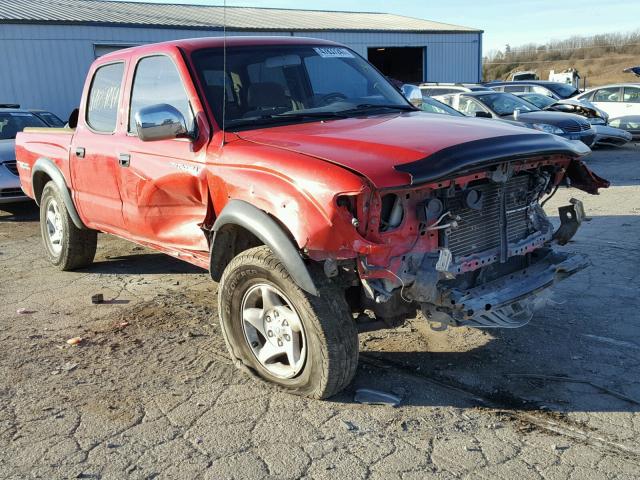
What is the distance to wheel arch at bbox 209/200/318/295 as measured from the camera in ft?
10.8

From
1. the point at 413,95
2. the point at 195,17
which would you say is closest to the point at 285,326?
the point at 413,95

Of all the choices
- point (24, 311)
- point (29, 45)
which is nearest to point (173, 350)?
point (24, 311)

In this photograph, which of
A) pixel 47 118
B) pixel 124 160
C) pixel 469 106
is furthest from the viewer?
pixel 469 106

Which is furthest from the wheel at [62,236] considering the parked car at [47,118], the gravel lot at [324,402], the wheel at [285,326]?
the parked car at [47,118]

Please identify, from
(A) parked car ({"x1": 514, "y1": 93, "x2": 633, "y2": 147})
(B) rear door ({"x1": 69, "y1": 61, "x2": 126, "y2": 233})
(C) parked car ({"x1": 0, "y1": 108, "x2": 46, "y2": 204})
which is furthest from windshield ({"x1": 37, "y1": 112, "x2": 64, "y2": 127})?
(A) parked car ({"x1": 514, "y1": 93, "x2": 633, "y2": 147})

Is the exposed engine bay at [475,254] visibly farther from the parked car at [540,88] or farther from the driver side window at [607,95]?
the parked car at [540,88]

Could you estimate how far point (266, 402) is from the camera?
3707mm

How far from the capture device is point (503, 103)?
43.9ft

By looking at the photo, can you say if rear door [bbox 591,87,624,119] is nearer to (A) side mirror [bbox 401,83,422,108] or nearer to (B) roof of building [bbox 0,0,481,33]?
(B) roof of building [bbox 0,0,481,33]

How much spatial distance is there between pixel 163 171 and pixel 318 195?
1672 mm

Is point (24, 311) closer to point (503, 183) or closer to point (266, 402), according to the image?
point (266, 402)

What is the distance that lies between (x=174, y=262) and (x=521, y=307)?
13.8ft

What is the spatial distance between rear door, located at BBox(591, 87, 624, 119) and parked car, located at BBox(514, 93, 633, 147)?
80 cm

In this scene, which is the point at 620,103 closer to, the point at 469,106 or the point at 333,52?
the point at 469,106
